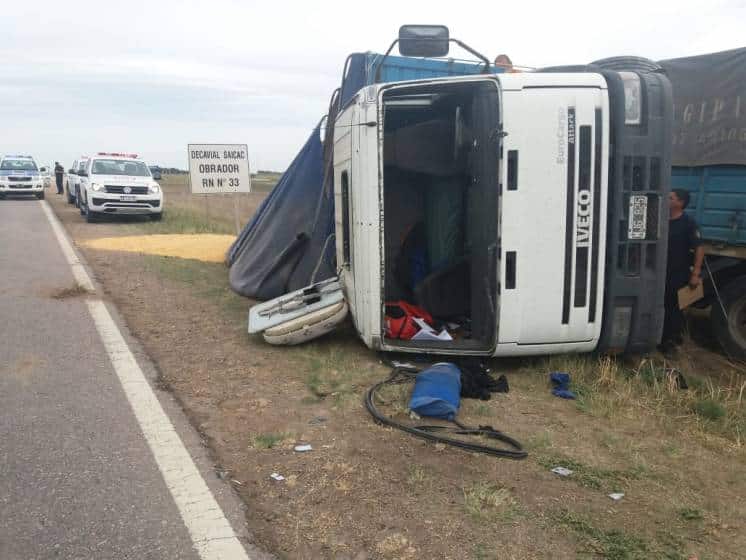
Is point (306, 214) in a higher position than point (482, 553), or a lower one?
higher

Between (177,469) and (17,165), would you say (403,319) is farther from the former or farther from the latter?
(17,165)

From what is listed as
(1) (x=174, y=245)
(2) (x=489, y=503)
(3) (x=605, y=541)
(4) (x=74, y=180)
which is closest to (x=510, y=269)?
(2) (x=489, y=503)

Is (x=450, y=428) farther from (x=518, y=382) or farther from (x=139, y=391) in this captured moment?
(x=139, y=391)

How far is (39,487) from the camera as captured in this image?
3.25 m

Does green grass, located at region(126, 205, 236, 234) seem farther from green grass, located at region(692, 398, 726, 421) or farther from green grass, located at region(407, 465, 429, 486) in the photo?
green grass, located at region(407, 465, 429, 486)

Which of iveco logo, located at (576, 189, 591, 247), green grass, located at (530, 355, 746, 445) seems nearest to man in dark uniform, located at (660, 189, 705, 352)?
green grass, located at (530, 355, 746, 445)

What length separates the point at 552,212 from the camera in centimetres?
479

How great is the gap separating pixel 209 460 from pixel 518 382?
99.9 inches

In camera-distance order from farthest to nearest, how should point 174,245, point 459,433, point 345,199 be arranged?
point 174,245
point 345,199
point 459,433

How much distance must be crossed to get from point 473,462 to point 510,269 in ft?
5.74

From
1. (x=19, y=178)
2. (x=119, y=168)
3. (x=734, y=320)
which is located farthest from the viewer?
(x=19, y=178)

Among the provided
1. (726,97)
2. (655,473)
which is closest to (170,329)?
(655,473)

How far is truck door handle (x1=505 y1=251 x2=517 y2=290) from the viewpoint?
15.8 feet

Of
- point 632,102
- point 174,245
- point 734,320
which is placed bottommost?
point 174,245
